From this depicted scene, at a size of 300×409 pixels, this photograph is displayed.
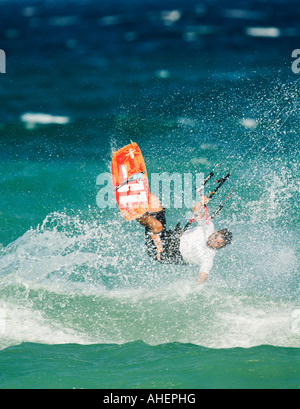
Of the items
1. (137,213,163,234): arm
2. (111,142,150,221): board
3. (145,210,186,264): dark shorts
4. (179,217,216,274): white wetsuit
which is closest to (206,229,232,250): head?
(179,217,216,274): white wetsuit

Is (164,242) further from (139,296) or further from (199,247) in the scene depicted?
(139,296)

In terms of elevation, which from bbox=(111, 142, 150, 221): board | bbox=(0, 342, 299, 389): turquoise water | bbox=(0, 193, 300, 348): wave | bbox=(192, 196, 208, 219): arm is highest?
bbox=(111, 142, 150, 221): board

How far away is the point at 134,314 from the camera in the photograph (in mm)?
6340

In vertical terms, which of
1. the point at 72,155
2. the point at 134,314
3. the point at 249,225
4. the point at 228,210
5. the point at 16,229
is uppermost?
the point at 72,155

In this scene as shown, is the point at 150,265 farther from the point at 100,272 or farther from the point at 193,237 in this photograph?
the point at 193,237

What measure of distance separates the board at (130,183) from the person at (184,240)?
0.23 m

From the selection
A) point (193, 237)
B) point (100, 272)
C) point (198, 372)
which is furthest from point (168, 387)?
point (100, 272)

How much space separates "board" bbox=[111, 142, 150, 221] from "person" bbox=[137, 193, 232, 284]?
0.76 ft

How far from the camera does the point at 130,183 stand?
5.37 meters

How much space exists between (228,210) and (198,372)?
8.75 metres

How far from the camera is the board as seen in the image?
17.3 ft

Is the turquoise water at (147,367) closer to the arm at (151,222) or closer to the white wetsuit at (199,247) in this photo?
the white wetsuit at (199,247)

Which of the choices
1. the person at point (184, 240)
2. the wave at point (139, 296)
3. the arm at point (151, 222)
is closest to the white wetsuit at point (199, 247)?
the person at point (184, 240)

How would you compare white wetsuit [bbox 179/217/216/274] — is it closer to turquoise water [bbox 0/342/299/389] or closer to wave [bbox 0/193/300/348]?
wave [bbox 0/193/300/348]
